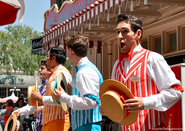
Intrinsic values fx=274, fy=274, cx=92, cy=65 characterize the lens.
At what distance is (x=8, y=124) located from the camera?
462 cm

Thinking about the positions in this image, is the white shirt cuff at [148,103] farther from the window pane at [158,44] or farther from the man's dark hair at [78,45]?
the window pane at [158,44]

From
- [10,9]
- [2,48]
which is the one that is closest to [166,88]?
[10,9]

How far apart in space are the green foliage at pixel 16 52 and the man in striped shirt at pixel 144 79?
26978 millimetres

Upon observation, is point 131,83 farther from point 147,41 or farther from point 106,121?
point 106,121

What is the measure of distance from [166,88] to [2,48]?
27.9 meters

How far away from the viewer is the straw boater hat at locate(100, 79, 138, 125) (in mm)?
1978

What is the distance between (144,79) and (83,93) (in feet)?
3.23

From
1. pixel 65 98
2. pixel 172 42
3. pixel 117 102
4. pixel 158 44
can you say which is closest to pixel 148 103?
pixel 117 102

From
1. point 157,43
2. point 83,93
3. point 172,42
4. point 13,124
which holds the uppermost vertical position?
point 157,43

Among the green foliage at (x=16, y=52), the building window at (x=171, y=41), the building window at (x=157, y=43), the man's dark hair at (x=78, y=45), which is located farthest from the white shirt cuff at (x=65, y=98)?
the green foliage at (x=16, y=52)

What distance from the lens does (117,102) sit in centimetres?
198

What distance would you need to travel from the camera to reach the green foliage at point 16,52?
28.1 meters

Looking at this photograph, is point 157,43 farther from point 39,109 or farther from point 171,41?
point 39,109

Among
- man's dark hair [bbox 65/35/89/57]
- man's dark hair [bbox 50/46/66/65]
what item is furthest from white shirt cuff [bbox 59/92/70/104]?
man's dark hair [bbox 50/46/66/65]
